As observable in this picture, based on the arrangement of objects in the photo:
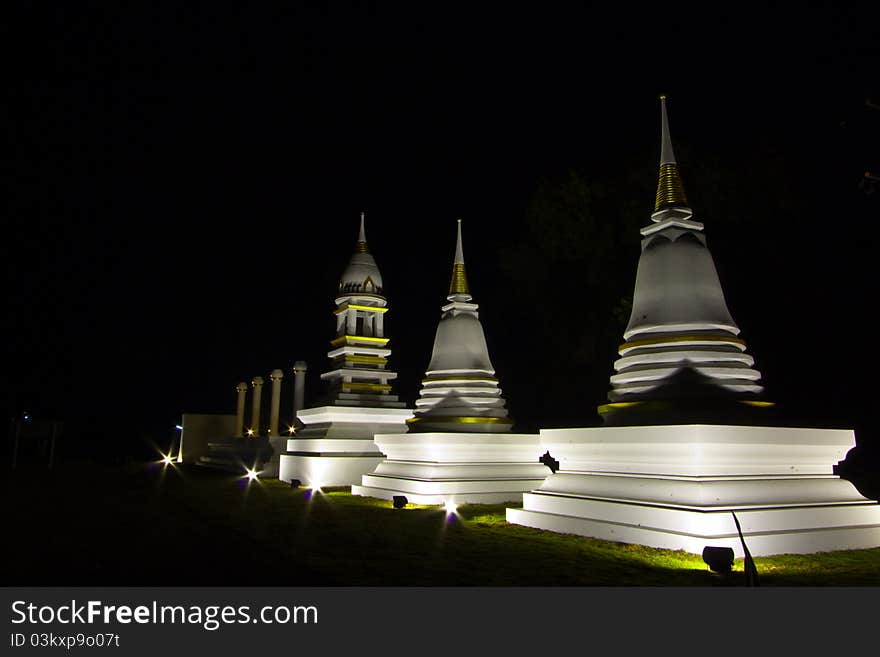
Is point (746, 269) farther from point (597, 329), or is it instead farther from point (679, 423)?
point (679, 423)

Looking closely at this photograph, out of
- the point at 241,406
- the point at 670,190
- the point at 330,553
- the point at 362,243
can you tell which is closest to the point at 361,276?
the point at 362,243

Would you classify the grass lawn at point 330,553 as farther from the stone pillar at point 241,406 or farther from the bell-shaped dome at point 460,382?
the stone pillar at point 241,406

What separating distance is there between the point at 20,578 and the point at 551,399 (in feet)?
58.7

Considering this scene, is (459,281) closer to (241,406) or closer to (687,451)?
(687,451)

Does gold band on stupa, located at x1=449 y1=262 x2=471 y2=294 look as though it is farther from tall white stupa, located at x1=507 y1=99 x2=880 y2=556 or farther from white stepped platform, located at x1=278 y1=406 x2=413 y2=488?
tall white stupa, located at x1=507 y1=99 x2=880 y2=556

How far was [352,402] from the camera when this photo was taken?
17.3m

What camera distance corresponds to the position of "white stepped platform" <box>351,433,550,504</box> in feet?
39.9

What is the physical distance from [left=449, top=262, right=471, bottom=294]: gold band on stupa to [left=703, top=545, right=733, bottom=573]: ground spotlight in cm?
918

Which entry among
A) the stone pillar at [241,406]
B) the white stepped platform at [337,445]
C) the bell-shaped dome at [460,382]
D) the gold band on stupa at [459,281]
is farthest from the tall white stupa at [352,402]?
the stone pillar at [241,406]

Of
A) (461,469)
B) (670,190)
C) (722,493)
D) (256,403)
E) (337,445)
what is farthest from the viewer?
(256,403)

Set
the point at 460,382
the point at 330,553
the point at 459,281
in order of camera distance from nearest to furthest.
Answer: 1. the point at 330,553
2. the point at 460,382
3. the point at 459,281

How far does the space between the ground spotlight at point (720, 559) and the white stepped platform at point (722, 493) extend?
699 millimetres

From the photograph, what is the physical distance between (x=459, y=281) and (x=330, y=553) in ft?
28.0

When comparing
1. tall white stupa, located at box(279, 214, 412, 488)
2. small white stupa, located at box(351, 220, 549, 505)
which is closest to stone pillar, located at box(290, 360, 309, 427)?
tall white stupa, located at box(279, 214, 412, 488)
